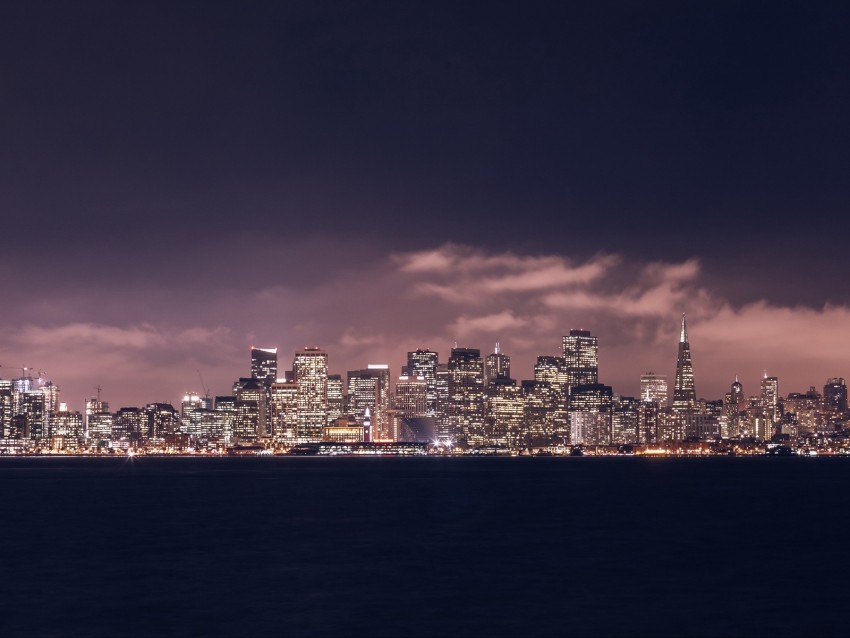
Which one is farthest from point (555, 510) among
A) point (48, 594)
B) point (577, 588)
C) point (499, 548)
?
point (48, 594)

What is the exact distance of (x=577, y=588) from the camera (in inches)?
3029

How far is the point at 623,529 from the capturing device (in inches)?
4791

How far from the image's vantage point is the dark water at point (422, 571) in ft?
213

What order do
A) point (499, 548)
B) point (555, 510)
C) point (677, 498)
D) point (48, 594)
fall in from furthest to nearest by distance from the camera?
point (677, 498), point (555, 510), point (499, 548), point (48, 594)

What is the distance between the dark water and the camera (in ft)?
213

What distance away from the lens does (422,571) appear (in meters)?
86.0

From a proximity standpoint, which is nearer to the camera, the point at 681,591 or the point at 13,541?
the point at 681,591

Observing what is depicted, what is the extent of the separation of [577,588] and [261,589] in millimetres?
19750

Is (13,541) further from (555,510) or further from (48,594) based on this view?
(555,510)

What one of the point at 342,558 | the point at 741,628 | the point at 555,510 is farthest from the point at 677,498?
the point at 741,628

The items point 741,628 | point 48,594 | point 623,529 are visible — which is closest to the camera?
point 741,628

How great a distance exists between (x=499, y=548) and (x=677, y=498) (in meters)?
83.7

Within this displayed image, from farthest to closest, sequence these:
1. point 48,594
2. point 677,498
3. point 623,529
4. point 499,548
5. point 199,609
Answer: point 677,498, point 623,529, point 499,548, point 48,594, point 199,609

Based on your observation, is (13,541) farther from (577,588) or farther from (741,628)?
(741,628)
